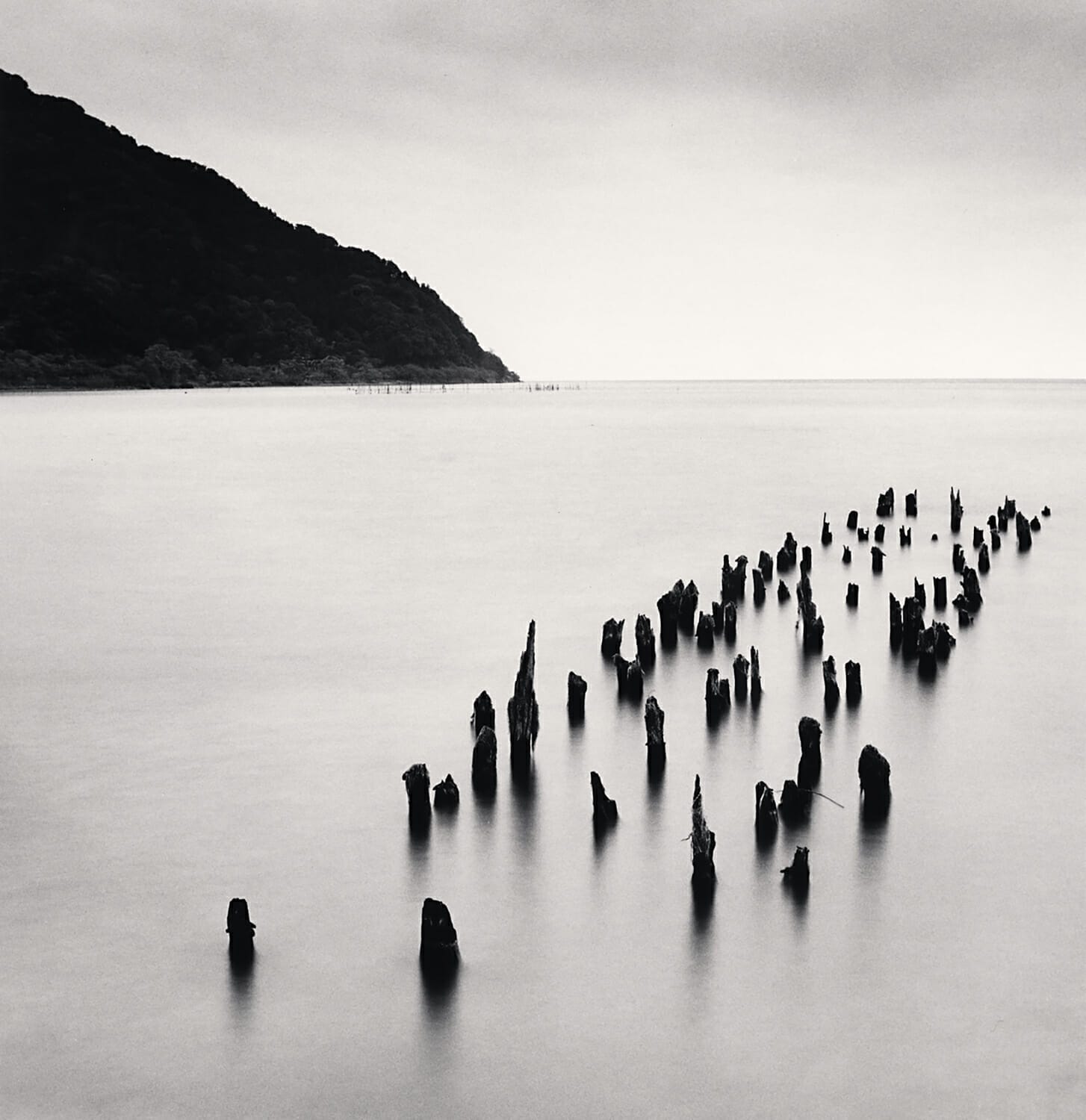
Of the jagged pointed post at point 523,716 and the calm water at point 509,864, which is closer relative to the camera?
the calm water at point 509,864

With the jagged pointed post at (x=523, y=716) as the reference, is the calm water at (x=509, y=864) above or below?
below

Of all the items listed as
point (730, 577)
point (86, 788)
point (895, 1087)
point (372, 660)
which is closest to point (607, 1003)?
point (895, 1087)

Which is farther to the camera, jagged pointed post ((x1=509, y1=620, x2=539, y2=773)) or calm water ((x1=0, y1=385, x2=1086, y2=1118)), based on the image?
jagged pointed post ((x1=509, y1=620, x2=539, y2=773))

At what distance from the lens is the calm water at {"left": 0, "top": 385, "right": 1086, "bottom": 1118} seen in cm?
636

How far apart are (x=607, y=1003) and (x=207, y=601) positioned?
49.0 feet

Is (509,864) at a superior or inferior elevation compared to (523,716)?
inferior

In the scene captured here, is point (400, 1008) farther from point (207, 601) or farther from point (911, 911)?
point (207, 601)

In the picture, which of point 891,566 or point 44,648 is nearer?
point 44,648

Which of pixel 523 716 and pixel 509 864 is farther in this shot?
pixel 523 716

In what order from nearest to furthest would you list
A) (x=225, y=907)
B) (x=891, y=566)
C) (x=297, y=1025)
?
(x=297, y=1025), (x=225, y=907), (x=891, y=566)

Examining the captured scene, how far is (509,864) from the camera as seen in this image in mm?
8852

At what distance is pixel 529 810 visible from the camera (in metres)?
9.82

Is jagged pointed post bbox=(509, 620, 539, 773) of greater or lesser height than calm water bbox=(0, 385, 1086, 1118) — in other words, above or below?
above

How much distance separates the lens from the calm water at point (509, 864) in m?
6.36
